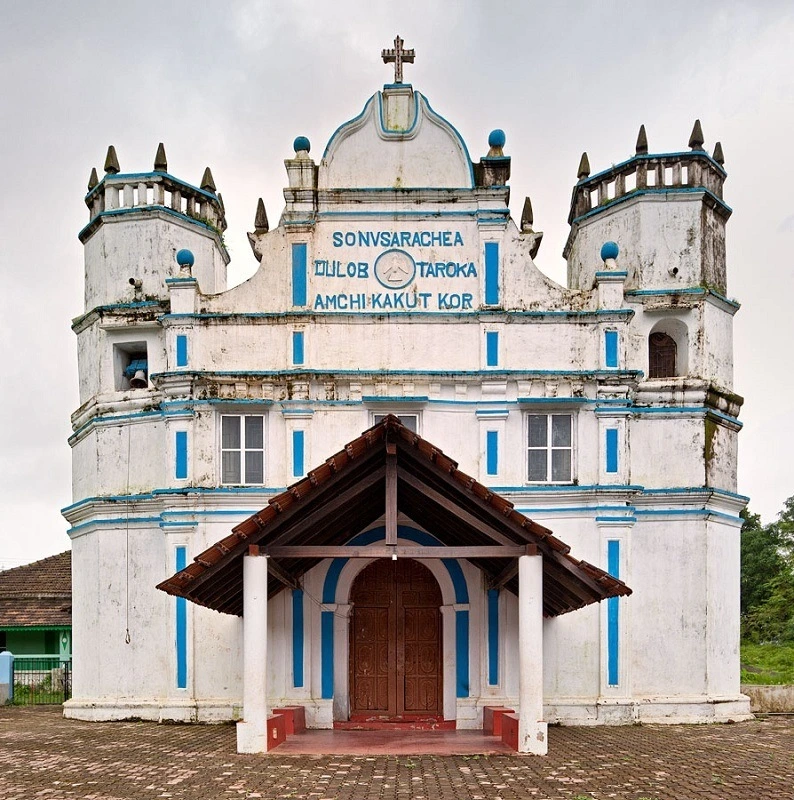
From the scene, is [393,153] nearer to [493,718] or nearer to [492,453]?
[492,453]

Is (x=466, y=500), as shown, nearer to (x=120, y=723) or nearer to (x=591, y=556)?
(x=591, y=556)

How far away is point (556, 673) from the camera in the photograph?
1673cm

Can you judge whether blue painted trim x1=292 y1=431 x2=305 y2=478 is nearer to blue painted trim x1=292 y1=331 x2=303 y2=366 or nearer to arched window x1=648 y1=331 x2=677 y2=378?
blue painted trim x1=292 y1=331 x2=303 y2=366

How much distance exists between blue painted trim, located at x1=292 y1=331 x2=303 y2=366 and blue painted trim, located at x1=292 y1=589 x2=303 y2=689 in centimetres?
372

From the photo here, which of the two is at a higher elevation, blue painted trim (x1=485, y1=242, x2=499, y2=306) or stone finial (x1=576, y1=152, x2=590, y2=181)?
stone finial (x1=576, y1=152, x2=590, y2=181)

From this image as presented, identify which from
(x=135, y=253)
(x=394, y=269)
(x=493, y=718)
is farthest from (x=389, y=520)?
(x=135, y=253)

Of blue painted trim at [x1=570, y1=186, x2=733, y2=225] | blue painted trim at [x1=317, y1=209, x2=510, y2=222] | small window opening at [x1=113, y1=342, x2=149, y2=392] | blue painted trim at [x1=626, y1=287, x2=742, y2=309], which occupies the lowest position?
small window opening at [x1=113, y1=342, x2=149, y2=392]

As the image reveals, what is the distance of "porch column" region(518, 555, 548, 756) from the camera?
13070 mm

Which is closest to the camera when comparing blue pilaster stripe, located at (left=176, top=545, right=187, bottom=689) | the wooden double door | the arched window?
the wooden double door

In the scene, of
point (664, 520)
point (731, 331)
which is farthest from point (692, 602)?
A: point (731, 331)

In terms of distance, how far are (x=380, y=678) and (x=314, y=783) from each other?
5506 millimetres

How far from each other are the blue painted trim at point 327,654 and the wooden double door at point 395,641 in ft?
1.21

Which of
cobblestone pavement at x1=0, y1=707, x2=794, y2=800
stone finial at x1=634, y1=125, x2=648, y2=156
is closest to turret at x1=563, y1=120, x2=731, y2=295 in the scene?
stone finial at x1=634, y1=125, x2=648, y2=156

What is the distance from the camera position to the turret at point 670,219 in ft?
59.4
